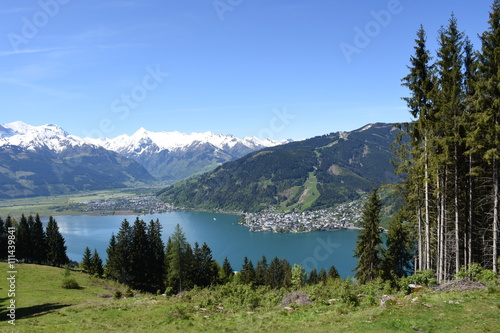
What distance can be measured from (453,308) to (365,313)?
13.0 feet

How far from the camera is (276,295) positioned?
1014 inches

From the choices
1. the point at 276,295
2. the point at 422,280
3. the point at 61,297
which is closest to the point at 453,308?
the point at 422,280

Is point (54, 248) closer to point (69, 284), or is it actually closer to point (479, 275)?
point (69, 284)

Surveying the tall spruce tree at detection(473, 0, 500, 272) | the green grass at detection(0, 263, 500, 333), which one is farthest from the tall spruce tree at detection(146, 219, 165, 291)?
the tall spruce tree at detection(473, 0, 500, 272)

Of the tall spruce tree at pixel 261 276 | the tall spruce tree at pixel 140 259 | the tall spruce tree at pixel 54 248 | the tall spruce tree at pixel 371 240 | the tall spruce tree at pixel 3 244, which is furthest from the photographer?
the tall spruce tree at pixel 261 276

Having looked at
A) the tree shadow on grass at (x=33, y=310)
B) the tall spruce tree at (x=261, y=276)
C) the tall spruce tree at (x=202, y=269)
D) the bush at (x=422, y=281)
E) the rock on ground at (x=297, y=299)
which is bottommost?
the tall spruce tree at (x=261, y=276)

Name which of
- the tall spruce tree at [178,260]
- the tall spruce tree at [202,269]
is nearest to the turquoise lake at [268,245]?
the tall spruce tree at [202,269]

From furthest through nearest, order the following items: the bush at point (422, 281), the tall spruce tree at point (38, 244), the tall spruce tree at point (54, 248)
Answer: the tall spruce tree at point (54, 248) < the tall spruce tree at point (38, 244) < the bush at point (422, 281)

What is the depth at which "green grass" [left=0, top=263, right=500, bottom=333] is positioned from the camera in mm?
14211

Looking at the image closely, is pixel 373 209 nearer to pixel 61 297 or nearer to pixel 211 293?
pixel 211 293

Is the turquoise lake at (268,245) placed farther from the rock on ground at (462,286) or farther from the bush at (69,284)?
the rock on ground at (462,286)

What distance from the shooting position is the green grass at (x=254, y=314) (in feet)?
46.6

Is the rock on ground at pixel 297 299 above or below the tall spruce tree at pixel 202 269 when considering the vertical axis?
above

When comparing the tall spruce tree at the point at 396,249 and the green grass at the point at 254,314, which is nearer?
the green grass at the point at 254,314
